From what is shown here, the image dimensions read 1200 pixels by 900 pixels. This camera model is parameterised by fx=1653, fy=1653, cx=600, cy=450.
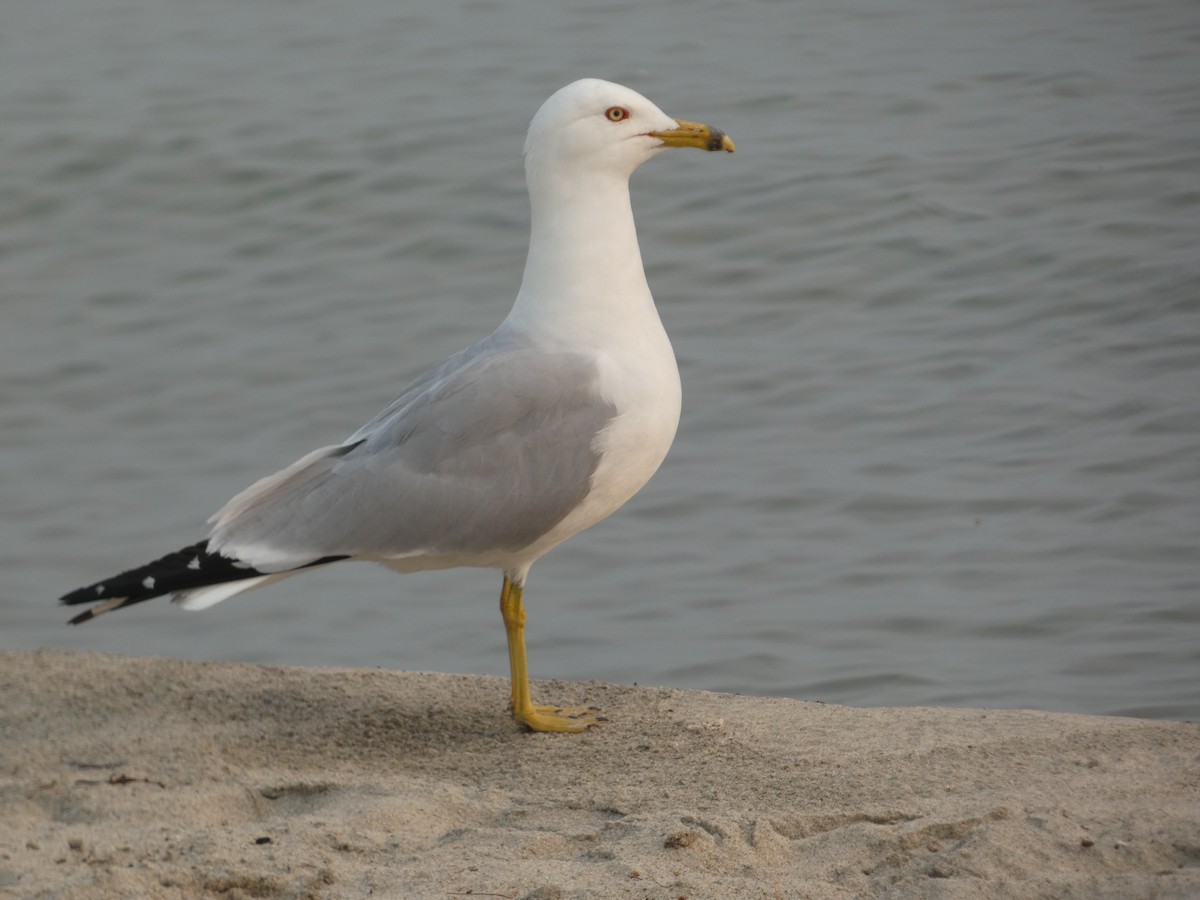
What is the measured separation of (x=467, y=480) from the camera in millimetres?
4332

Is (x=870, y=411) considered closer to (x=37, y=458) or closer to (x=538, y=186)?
(x=538, y=186)

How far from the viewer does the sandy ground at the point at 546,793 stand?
10.5 ft

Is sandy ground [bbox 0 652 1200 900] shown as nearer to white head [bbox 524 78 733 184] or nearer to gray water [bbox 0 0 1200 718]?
gray water [bbox 0 0 1200 718]

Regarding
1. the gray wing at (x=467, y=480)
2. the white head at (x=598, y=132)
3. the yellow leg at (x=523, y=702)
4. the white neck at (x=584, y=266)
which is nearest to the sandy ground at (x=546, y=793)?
the yellow leg at (x=523, y=702)

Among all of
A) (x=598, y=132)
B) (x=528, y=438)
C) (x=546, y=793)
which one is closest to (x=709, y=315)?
(x=598, y=132)

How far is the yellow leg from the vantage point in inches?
174

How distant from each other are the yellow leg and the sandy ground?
6cm

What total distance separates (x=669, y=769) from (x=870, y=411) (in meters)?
3.41

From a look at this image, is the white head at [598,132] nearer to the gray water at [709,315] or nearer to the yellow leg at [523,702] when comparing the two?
the yellow leg at [523,702]

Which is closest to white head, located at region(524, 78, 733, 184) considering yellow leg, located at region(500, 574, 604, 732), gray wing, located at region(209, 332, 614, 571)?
gray wing, located at region(209, 332, 614, 571)

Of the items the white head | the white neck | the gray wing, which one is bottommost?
the gray wing

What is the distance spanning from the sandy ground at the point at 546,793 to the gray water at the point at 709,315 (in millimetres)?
969

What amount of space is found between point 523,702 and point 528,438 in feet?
2.40

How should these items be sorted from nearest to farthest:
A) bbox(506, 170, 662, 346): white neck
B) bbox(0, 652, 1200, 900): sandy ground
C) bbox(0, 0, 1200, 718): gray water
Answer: bbox(0, 652, 1200, 900): sandy ground
bbox(506, 170, 662, 346): white neck
bbox(0, 0, 1200, 718): gray water
